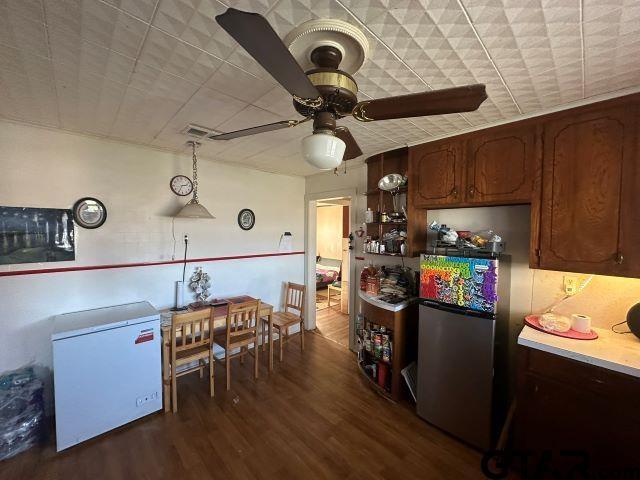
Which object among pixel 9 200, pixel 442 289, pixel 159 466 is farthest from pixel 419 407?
pixel 9 200

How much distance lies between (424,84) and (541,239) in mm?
1271

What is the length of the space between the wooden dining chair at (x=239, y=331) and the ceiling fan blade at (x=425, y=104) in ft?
7.03

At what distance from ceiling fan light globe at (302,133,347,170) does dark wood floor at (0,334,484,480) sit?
192cm

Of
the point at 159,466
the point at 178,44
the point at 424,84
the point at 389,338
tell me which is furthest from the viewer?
the point at 389,338

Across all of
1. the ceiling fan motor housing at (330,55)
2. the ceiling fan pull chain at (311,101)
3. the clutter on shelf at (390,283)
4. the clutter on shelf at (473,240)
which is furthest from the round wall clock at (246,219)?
the ceiling fan pull chain at (311,101)

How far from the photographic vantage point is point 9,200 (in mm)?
2016

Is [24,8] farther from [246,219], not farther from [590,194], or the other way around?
[590,194]

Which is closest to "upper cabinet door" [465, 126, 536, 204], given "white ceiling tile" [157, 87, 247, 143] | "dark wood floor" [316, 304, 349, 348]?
"white ceiling tile" [157, 87, 247, 143]

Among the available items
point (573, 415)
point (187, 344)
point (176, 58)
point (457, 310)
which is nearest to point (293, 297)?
point (187, 344)

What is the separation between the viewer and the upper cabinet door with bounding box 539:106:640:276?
1.47 meters

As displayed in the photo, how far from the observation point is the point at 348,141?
1370 mm

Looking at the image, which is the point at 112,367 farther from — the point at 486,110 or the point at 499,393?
the point at 486,110

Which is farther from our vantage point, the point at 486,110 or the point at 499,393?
the point at 499,393

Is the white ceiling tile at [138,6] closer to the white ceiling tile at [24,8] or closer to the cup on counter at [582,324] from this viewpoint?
the white ceiling tile at [24,8]
